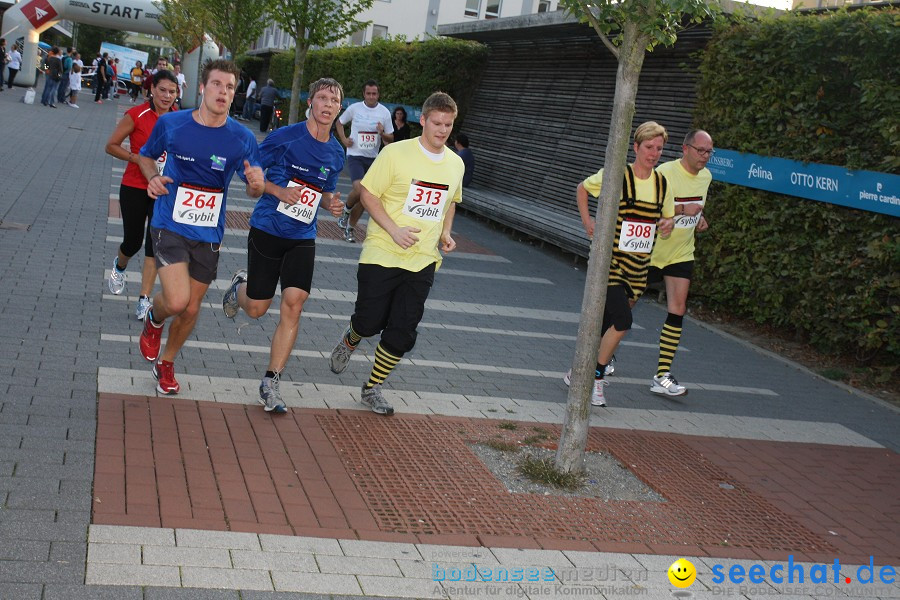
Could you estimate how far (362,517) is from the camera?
502 cm

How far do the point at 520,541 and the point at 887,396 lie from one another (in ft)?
19.4

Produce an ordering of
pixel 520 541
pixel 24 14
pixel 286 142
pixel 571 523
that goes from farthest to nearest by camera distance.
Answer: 1. pixel 24 14
2. pixel 286 142
3. pixel 571 523
4. pixel 520 541

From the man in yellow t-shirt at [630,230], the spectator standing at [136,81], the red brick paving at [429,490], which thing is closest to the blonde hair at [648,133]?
the man in yellow t-shirt at [630,230]

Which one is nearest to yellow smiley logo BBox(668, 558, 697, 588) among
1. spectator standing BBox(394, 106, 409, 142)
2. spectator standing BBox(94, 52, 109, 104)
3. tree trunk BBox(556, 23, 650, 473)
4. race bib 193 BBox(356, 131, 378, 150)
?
tree trunk BBox(556, 23, 650, 473)

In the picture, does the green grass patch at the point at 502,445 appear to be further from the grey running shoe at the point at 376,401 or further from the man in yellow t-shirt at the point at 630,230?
the man in yellow t-shirt at the point at 630,230

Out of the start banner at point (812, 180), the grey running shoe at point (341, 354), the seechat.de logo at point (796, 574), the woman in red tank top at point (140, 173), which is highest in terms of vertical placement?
the start banner at point (812, 180)

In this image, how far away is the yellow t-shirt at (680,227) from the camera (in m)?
8.41

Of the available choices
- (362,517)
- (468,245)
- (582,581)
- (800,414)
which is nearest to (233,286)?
(362,517)

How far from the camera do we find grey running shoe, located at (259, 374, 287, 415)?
6.36 m

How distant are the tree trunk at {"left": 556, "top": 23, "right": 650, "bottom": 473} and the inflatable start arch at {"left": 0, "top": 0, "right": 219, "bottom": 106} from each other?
39329 mm

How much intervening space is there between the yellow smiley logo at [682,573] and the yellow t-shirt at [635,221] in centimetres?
303

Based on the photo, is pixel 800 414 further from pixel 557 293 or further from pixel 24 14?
pixel 24 14

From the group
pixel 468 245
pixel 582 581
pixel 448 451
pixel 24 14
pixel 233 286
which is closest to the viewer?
pixel 582 581

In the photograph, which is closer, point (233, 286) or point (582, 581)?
point (582, 581)
